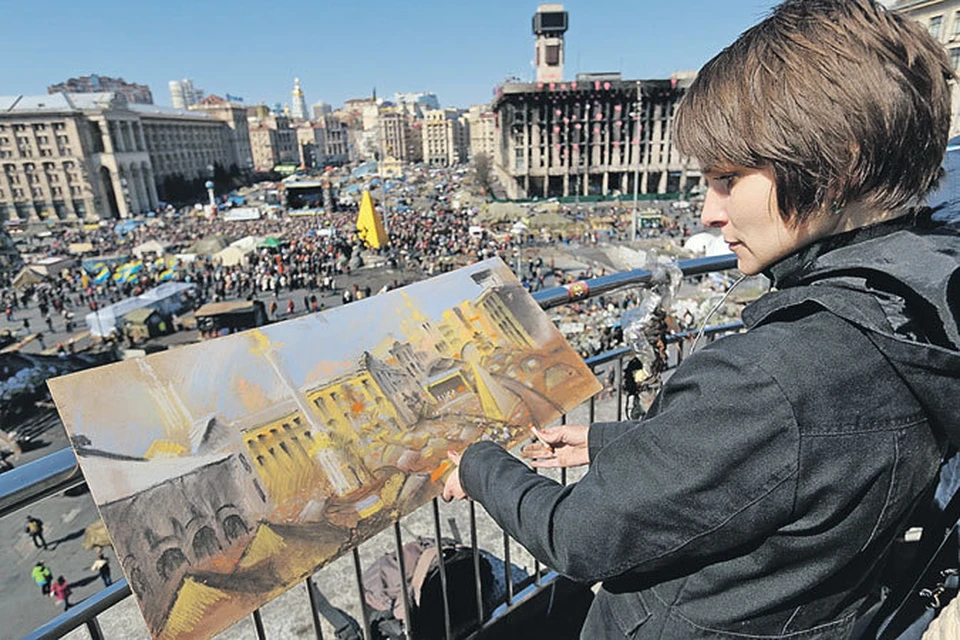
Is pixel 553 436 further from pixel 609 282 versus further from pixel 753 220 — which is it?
pixel 609 282

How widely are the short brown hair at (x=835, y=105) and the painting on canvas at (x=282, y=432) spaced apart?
112cm

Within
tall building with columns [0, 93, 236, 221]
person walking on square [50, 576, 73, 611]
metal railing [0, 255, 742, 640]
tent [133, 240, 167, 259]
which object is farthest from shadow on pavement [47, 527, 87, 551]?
tall building with columns [0, 93, 236, 221]

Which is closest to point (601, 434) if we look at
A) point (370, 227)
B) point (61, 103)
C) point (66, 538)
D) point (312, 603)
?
point (312, 603)

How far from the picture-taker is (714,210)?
1.10m

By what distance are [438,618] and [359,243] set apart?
35472mm

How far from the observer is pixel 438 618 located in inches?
88.5

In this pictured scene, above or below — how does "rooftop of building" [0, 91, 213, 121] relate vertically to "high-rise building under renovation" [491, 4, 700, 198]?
above

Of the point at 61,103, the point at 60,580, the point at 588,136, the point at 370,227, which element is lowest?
the point at 60,580

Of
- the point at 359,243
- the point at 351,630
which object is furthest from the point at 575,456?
the point at 359,243

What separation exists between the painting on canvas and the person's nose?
38.1 inches

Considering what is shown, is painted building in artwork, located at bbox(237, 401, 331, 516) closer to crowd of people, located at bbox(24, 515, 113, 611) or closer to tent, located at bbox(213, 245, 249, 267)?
crowd of people, located at bbox(24, 515, 113, 611)

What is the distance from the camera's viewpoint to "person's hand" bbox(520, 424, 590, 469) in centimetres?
153

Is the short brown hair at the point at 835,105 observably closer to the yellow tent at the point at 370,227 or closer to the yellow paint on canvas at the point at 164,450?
the yellow paint on canvas at the point at 164,450

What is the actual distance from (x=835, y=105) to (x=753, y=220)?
0.22m
